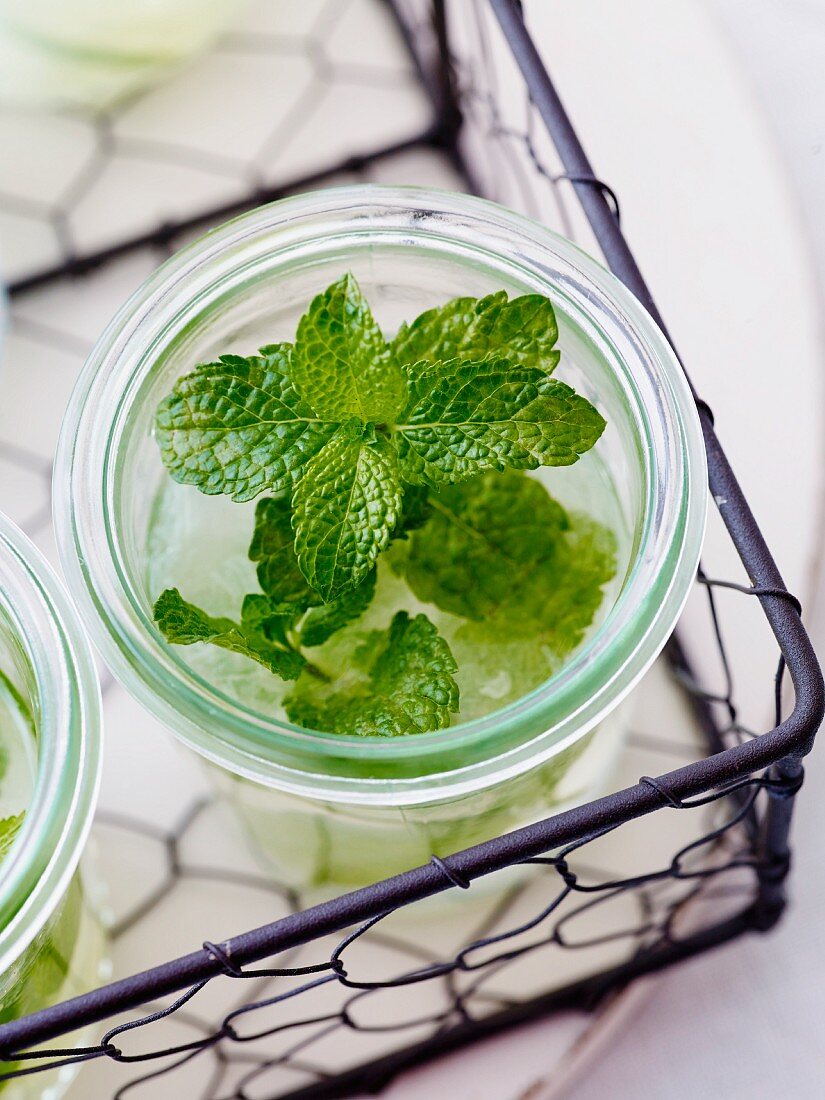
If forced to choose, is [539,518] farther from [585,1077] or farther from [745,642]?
[585,1077]

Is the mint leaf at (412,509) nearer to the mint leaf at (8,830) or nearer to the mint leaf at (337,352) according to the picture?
the mint leaf at (337,352)

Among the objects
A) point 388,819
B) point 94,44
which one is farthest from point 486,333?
point 94,44

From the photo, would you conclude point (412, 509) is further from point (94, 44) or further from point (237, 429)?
point (94, 44)

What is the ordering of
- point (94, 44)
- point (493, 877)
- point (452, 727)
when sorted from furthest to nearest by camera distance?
point (94, 44)
point (493, 877)
point (452, 727)

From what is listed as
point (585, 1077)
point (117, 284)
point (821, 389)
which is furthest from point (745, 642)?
point (117, 284)

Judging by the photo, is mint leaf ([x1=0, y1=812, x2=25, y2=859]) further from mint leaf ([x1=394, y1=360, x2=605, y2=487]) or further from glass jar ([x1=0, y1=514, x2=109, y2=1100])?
mint leaf ([x1=394, y1=360, x2=605, y2=487])
